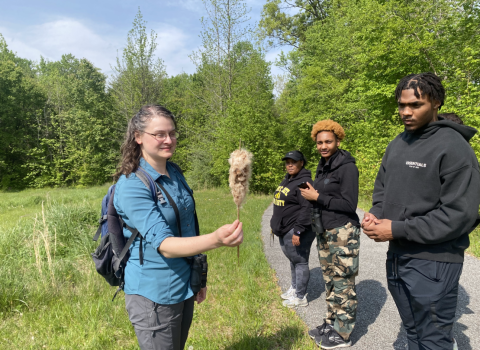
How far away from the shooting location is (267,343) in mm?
3146

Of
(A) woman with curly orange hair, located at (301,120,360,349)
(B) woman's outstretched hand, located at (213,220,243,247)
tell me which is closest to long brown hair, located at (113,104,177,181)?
(B) woman's outstretched hand, located at (213,220,243,247)

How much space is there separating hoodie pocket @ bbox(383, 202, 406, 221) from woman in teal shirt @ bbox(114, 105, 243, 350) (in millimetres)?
1539

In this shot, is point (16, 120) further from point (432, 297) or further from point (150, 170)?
point (432, 297)

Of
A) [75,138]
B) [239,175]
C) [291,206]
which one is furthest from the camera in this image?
[75,138]

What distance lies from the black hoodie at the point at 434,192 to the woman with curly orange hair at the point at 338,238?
0.82 m

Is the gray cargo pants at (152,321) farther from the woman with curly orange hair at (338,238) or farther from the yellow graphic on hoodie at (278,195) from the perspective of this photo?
the yellow graphic on hoodie at (278,195)

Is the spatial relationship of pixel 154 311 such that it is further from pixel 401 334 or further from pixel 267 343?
pixel 401 334

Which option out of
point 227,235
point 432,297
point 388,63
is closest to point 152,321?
point 227,235

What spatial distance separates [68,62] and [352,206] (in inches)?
2466

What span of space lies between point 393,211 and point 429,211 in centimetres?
25

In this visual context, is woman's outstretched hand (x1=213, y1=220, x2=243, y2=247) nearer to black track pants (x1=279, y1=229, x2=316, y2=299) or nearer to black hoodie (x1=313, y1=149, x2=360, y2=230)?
black hoodie (x1=313, y1=149, x2=360, y2=230)

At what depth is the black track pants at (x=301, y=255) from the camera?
150 inches

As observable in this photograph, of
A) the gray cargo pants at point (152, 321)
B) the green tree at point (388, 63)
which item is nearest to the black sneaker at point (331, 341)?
the gray cargo pants at point (152, 321)

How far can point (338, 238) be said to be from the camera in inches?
118
